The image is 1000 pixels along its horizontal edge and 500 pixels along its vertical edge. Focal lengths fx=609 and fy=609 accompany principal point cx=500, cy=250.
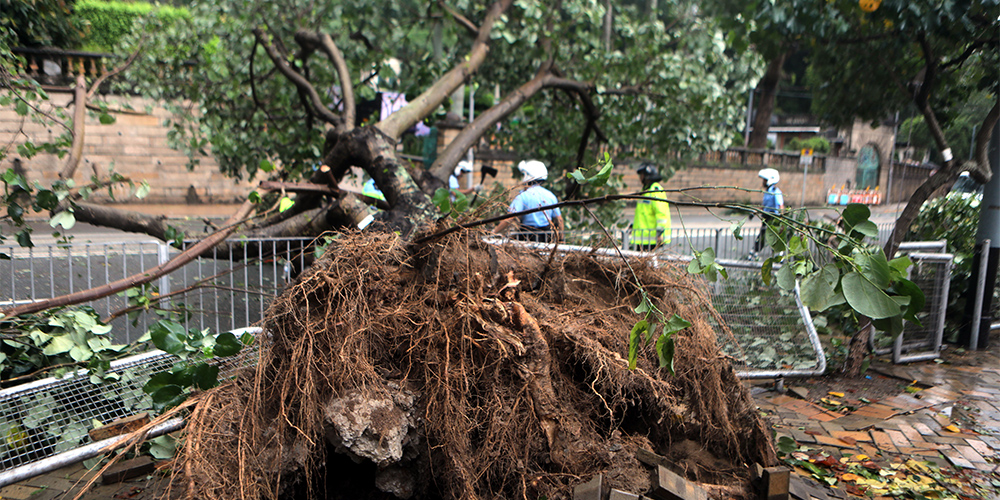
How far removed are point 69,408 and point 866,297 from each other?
4179mm

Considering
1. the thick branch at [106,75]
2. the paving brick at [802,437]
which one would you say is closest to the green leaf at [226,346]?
the paving brick at [802,437]

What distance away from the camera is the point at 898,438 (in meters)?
4.34

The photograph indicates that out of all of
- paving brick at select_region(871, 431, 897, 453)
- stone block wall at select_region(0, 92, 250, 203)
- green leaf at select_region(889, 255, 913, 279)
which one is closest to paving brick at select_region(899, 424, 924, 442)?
paving brick at select_region(871, 431, 897, 453)

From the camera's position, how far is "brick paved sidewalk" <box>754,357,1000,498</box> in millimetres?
4098

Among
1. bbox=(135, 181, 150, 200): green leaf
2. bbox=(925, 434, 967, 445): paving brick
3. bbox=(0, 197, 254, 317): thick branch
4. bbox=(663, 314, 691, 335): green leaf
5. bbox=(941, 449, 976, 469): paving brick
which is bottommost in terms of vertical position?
bbox=(941, 449, 976, 469): paving brick

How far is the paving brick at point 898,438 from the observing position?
4.23 meters

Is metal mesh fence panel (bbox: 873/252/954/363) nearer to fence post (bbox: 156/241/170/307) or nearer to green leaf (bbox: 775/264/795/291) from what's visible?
green leaf (bbox: 775/264/795/291)

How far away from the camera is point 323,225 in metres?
5.93

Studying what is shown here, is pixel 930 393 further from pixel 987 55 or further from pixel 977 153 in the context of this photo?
pixel 987 55

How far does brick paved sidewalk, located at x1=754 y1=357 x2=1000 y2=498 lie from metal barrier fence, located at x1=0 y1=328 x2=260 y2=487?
392 cm

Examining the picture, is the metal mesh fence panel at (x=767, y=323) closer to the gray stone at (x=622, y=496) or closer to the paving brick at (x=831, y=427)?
the paving brick at (x=831, y=427)

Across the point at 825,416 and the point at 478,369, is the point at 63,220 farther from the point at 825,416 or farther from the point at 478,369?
the point at 825,416

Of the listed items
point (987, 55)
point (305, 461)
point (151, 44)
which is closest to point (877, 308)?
point (305, 461)

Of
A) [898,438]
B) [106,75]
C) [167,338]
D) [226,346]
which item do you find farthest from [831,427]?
[106,75]
